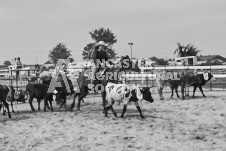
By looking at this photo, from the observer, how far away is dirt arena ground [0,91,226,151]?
6.36 meters

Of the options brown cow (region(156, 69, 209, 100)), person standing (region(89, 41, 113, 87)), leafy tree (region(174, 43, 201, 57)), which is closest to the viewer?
person standing (region(89, 41, 113, 87))

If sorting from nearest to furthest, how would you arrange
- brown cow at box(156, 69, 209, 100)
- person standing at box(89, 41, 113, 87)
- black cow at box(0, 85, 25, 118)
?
1. black cow at box(0, 85, 25, 118)
2. person standing at box(89, 41, 113, 87)
3. brown cow at box(156, 69, 209, 100)

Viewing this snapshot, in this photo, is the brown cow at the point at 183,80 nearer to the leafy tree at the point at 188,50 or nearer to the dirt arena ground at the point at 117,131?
the dirt arena ground at the point at 117,131

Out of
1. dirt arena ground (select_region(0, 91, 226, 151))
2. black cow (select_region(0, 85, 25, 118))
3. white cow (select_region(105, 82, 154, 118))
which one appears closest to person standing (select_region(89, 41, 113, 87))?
white cow (select_region(105, 82, 154, 118))

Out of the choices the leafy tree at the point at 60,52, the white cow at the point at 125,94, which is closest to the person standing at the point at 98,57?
the white cow at the point at 125,94

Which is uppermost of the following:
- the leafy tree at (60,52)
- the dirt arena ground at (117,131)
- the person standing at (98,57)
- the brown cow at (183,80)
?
the leafy tree at (60,52)

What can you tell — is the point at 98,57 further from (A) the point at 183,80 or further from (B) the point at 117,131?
(A) the point at 183,80

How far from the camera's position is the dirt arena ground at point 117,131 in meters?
6.36

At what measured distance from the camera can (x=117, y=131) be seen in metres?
7.29

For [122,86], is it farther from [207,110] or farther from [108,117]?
[207,110]

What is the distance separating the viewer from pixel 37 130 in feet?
25.0

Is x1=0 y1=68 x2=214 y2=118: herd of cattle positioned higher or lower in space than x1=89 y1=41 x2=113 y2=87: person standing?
lower

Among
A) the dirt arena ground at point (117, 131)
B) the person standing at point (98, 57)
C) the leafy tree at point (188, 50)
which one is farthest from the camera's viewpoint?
the leafy tree at point (188, 50)

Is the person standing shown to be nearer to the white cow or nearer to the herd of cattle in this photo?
the herd of cattle
